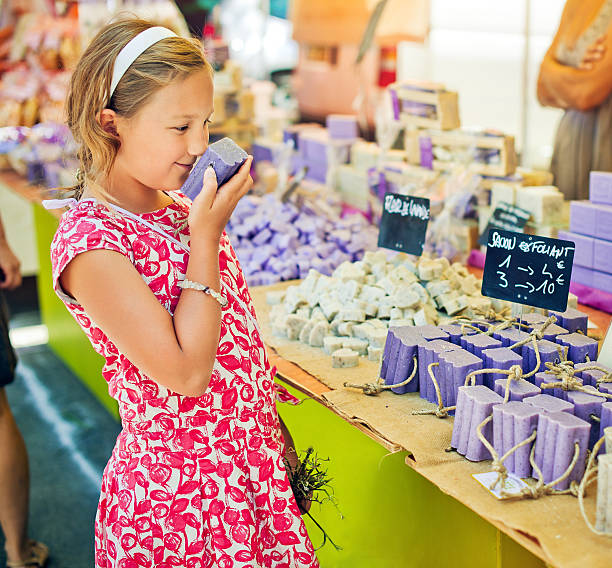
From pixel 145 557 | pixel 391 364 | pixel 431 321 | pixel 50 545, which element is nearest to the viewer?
pixel 145 557

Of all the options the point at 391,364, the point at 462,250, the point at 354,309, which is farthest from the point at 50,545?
the point at 462,250

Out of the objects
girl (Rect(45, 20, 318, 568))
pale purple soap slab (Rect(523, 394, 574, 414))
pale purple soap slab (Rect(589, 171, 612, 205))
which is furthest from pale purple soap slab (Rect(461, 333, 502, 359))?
pale purple soap slab (Rect(589, 171, 612, 205))

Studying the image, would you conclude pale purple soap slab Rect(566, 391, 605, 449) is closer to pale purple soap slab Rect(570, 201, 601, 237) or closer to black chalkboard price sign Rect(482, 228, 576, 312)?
black chalkboard price sign Rect(482, 228, 576, 312)

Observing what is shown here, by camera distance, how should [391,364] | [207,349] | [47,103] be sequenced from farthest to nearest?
[47,103] < [391,364] < [207,349]

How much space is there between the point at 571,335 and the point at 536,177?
133cm

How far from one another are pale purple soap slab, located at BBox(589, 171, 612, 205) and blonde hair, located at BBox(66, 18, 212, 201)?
1.55 metres

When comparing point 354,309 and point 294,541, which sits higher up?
point 354,309

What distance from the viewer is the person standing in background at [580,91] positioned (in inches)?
121

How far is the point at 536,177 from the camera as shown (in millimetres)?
3057

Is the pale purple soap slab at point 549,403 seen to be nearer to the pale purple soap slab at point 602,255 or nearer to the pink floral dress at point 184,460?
the pink floral dress at point 184,460

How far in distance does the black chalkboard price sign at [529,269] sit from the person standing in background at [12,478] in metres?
1.69

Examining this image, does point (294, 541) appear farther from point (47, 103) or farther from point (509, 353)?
point (47, 103)

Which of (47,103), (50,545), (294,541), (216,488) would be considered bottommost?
(50,545)

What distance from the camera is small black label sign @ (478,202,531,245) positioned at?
280cm
